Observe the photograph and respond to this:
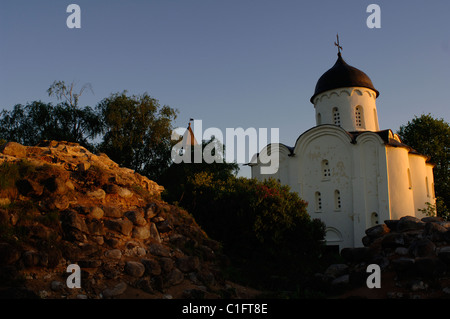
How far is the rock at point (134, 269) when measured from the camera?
8898mm

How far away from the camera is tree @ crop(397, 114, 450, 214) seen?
28.8 meters

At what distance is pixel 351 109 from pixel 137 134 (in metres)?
14.8

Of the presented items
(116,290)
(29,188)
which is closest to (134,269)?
(116,290)

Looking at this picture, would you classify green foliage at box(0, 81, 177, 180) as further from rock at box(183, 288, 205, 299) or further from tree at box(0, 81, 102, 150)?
rock at box(183, 288, 205, 299)

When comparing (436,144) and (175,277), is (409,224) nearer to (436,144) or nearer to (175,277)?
(175,277)

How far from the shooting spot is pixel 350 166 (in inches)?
853

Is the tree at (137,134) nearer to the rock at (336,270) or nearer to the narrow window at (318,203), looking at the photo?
the narrow window at (318,203)

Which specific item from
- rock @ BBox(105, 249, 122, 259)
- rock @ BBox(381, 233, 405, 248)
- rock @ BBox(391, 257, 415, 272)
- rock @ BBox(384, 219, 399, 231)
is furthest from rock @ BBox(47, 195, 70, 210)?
rock @ BBox(384, 219, 399, 231)

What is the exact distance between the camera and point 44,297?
731 centimetres

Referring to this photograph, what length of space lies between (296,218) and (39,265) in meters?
9.26

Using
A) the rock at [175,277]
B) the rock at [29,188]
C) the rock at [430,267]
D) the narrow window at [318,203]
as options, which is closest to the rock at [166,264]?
the rock at [175,277]

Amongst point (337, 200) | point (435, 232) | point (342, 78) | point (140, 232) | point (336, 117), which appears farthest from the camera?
point (336, 117)

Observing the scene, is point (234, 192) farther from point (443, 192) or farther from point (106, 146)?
point (443, 192)
